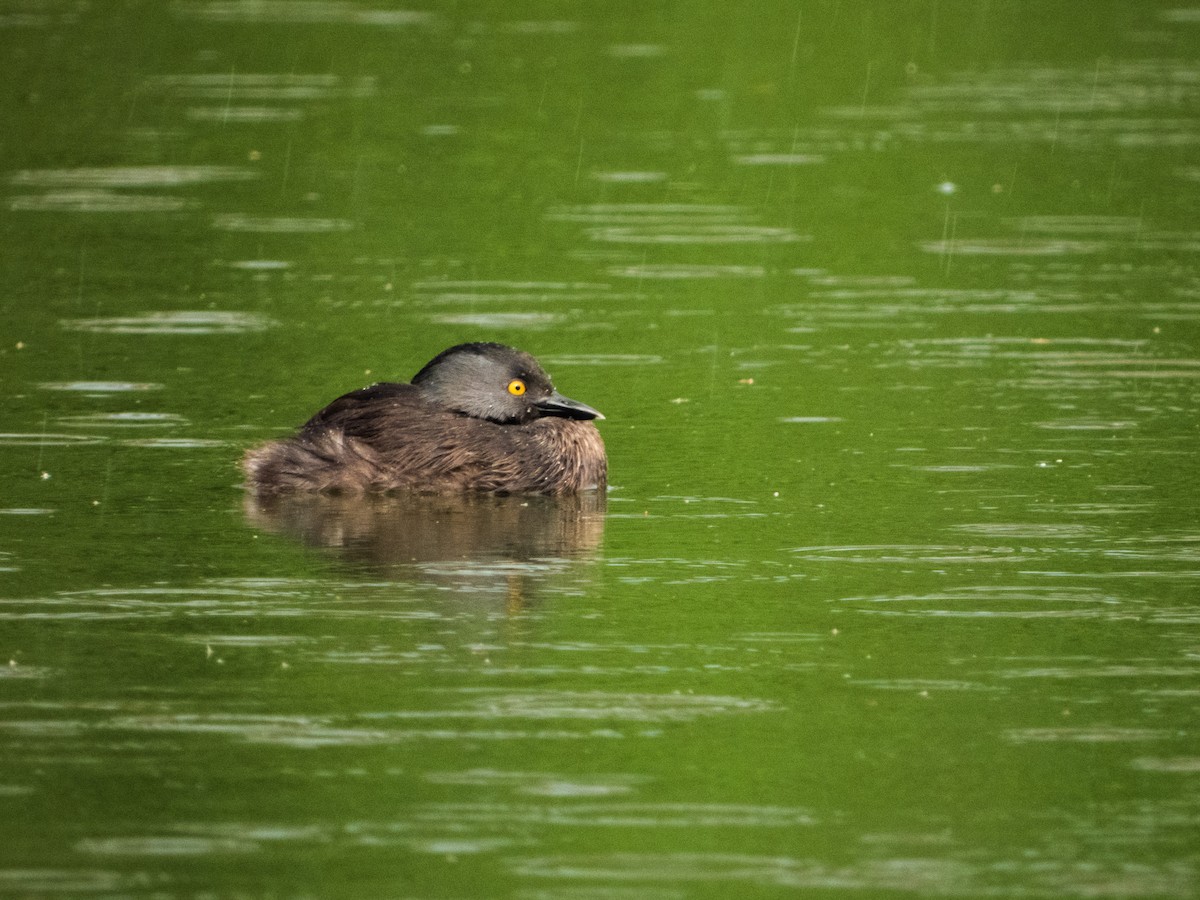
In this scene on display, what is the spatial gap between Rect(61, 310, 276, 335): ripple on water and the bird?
318cm

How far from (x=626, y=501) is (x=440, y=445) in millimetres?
902

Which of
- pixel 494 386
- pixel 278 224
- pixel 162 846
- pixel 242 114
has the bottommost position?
pixel 162 846

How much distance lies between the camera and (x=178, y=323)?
15.3m

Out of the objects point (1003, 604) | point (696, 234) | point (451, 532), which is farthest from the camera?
point (696, 234)

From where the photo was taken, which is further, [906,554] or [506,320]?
[506,320]

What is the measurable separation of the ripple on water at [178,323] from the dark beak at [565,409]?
11.1 ft

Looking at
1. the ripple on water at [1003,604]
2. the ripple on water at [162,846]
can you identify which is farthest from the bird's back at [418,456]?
the ripple on water at [162,846]

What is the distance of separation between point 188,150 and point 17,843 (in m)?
15.3

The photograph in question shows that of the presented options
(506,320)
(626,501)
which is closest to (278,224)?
(506,320)

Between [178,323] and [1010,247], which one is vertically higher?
[1010,247]

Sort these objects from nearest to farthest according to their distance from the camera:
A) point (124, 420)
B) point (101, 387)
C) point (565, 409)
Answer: point (565, 409), point (124, 420), point (101, 387)

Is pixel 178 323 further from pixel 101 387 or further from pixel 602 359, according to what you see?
pixel 602 359

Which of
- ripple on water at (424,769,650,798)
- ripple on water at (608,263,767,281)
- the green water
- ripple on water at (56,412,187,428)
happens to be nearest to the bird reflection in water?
the green water

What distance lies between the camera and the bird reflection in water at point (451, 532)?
981 cm
